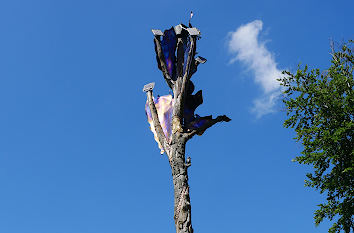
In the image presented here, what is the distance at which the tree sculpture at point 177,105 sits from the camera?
33.1 feet

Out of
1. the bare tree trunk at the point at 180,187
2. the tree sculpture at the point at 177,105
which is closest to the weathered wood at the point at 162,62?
the tree sculpture at the point at 177,105

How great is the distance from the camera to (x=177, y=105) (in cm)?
1095

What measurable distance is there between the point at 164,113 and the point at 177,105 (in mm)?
596

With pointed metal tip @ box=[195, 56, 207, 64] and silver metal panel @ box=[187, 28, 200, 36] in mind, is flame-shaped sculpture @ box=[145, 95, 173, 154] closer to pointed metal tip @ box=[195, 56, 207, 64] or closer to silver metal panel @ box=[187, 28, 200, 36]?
pointed metal tip @ box=[195, 56, 207, 64]

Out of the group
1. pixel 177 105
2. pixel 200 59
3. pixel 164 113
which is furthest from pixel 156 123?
pixel 200 59

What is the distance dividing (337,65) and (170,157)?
1098 cm

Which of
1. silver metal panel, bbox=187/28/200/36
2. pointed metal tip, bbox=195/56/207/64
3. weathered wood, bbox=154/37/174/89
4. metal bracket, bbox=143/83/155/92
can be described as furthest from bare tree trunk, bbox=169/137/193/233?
silver metal panel, bbox=187/28/200/36

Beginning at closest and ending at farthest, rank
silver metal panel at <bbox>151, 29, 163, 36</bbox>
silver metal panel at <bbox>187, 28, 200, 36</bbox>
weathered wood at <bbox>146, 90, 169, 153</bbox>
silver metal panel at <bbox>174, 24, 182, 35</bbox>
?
weathered wood at <bbox>146, 90, 169, 153</bbox>
silver metal panel at <bbox>187, 28, 200, 36</bbox>
silver metal panel at <bbox>174, 24, 182, 35</bbox>
silver metal panel at <bbox>151, 29, 163, 36</bbox>

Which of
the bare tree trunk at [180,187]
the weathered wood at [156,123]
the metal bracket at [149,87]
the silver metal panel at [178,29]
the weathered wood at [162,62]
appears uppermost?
the silver metal panel at [178,29]

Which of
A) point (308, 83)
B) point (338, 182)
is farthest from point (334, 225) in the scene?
point (308, 83)

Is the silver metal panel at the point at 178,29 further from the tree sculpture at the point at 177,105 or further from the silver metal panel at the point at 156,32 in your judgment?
the silver metal panel at the point at 156,32

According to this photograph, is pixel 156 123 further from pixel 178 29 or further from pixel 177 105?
pixel 178 29

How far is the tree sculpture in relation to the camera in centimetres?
1010

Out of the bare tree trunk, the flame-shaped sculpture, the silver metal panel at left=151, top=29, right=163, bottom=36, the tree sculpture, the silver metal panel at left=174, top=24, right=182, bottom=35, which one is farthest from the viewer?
the silver metal panel at left=151, top=29, right=163, bottom=36
